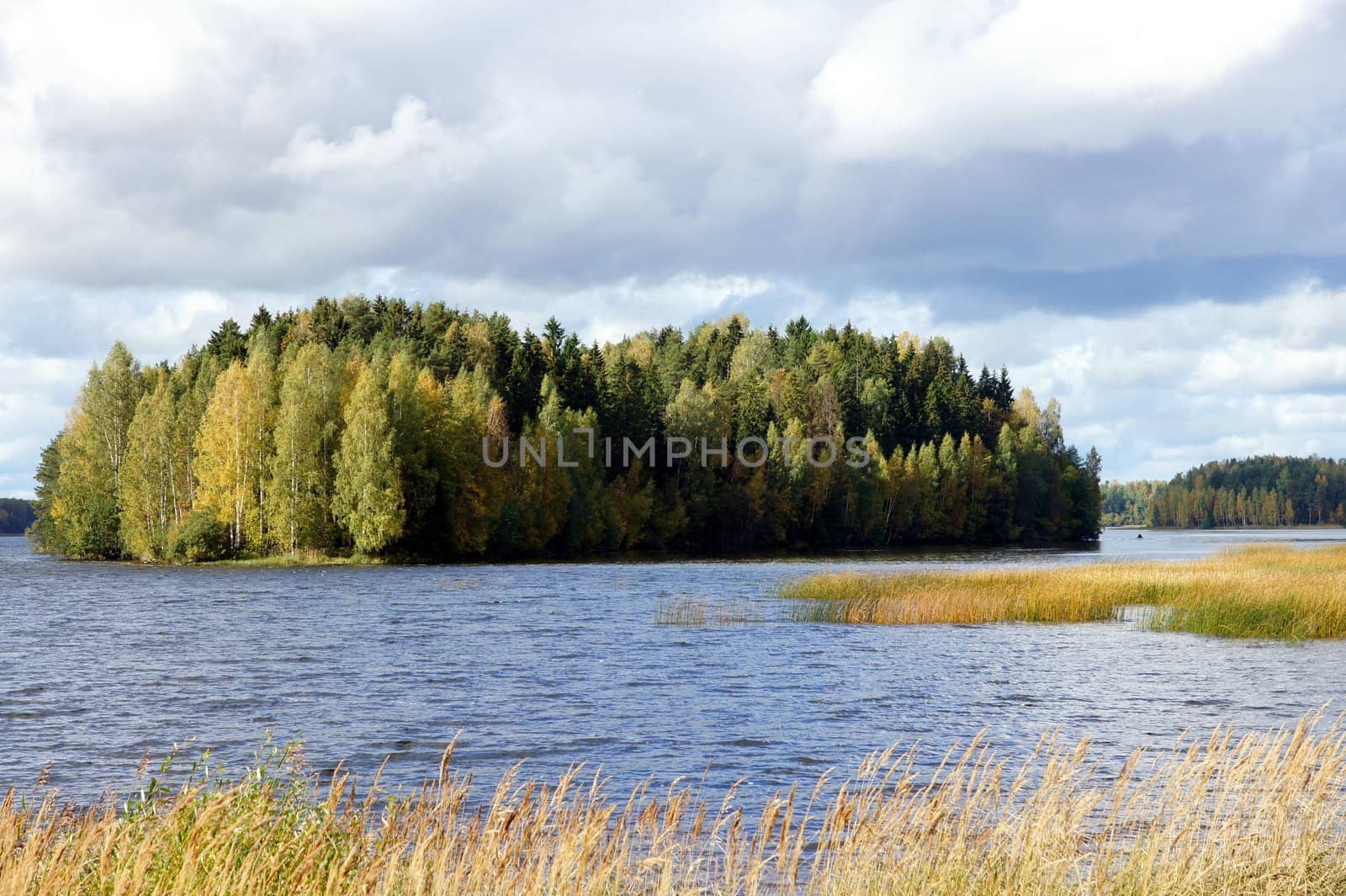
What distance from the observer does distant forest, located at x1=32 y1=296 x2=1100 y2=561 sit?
3105 inches

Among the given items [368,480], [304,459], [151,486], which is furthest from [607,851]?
[151,486]

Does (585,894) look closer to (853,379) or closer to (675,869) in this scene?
(675,869)

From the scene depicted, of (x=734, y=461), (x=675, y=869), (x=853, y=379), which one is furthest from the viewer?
(x=853, y=379)

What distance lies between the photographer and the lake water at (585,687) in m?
19.0

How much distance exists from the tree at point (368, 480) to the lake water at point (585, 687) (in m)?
28.8

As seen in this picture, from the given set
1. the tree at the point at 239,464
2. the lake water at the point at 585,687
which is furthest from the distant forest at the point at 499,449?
the lake water at the point at 585,687

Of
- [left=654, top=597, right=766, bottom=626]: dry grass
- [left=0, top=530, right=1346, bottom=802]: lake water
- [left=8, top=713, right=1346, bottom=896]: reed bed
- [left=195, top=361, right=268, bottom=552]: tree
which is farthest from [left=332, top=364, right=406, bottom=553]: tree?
[left=8, top=713, right=1346, bottom=896]: reed bed

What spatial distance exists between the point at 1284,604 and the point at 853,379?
364 ft

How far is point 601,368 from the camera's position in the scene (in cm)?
11844

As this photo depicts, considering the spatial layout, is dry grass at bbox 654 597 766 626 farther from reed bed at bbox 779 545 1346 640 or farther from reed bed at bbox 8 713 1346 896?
reed bed at bbox 8 713 1346 896

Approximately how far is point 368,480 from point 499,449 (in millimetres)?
17496

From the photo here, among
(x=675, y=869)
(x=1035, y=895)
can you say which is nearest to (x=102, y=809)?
(x=675, y=869)

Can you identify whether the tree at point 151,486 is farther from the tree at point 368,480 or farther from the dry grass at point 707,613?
the dry grass at point 707,613

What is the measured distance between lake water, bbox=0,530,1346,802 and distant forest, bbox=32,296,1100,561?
3312 centimetres
